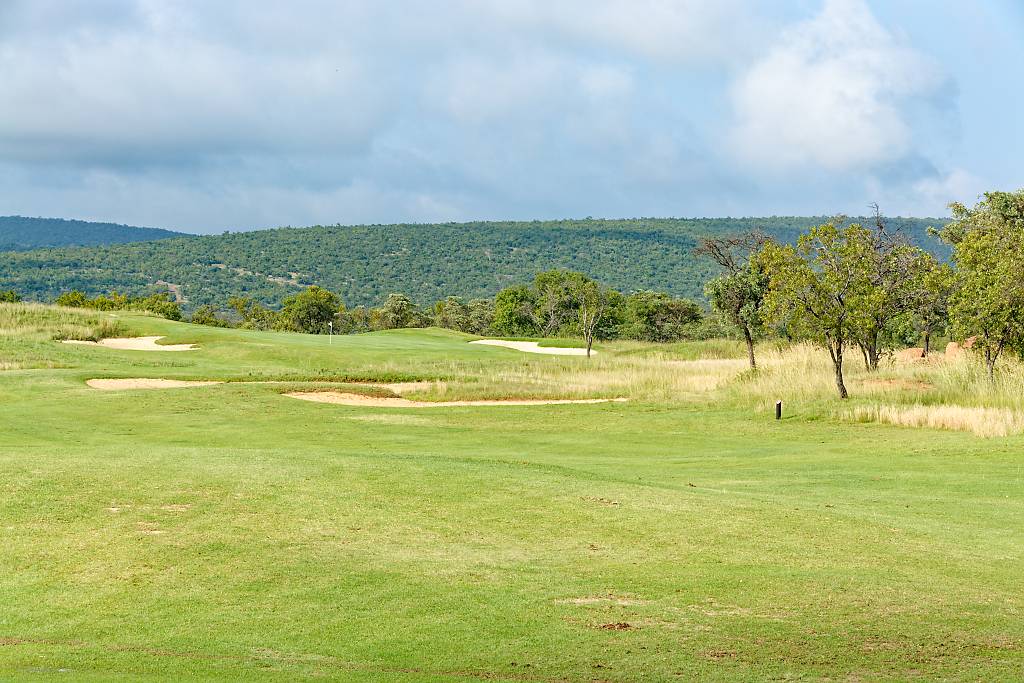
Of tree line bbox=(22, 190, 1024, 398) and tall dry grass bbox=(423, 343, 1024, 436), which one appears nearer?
tall dry grass bbox=(423, 343, 1024, 436)

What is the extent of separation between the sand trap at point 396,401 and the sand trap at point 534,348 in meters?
23.1

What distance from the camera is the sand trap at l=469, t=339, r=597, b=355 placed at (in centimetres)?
6106

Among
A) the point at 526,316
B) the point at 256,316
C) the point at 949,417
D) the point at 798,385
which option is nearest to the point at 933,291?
the point at 798,385

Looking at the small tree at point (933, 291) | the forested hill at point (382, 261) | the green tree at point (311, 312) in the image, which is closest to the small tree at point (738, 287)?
the small tree at point (933, 291)

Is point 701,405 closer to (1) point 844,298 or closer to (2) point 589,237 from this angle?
(1) point 844,298

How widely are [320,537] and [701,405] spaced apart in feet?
75.1

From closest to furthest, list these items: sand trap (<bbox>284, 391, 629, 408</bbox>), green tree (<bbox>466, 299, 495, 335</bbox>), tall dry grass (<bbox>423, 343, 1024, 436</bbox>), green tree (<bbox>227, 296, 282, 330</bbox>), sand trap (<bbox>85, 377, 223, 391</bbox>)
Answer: tall dry grass (<bbox>423, 343, 1024, 436</bbox>), sand trap (<bbox>284, 391, 629, 408</bbox>), sand trap (<bbox>85, 377, 223, 391</bbox>), green tree (<bbox>227, 296, 282, 330</bbox>), green tree (<bbox>466, 299, 495, 335</bbox>)

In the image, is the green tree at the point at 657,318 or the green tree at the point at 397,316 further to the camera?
the green tree at the point at 397,316

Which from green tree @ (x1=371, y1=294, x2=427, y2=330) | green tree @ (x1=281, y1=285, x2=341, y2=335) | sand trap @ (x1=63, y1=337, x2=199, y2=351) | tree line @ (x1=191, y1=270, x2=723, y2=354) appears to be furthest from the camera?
green tree @ (x1=371, y1=294, x2=427, y2=330)

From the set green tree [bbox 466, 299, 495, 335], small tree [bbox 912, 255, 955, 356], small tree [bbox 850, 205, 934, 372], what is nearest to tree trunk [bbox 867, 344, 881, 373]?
small tree [bbox 850, 205, 934, 372]

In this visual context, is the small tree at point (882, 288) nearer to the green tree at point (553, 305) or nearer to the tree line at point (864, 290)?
the tree line at point (864, 290)

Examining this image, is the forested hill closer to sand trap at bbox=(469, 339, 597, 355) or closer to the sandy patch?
sand trap at bbox=(469, 339, 597, 355)

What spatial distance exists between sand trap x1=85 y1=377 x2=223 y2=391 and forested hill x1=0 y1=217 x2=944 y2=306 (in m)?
103

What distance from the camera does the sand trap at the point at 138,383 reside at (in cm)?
3712
